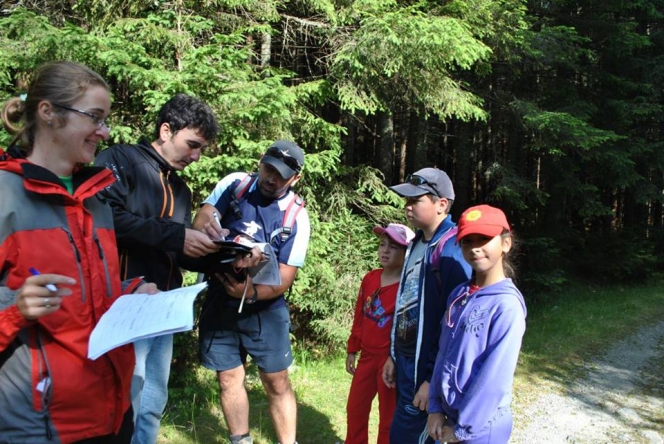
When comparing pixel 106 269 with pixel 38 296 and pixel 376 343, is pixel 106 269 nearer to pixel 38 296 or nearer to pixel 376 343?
pixel 38 296

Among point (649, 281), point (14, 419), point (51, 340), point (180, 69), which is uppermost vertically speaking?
point (180, 69)

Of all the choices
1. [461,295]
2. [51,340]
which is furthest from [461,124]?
[51,340]

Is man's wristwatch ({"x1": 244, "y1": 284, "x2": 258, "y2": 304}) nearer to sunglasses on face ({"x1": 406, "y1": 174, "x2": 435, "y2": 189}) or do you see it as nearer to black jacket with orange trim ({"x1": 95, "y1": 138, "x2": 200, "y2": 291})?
black jacket with orange trim ({"x1": 95, "y1": 138, "x2": 200, "y2": 291})

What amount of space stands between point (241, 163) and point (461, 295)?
121 inches

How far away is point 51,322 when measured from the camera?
1678 mm

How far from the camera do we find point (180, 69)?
214 inches

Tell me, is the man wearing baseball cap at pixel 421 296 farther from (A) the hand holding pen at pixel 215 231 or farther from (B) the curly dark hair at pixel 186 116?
(B) the curly dark hair at pixel 186 116

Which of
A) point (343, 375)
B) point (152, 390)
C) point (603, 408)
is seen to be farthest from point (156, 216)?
point (603, 408)

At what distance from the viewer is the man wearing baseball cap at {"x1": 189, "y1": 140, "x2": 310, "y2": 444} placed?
3.45 m

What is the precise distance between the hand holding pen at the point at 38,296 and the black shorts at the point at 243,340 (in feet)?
6.61

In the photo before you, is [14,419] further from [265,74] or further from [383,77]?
[383,77]

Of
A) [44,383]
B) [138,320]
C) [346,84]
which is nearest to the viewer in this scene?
[44,383]

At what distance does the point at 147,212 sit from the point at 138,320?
117 centimetres

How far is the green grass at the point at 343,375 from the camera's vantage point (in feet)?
15.2
